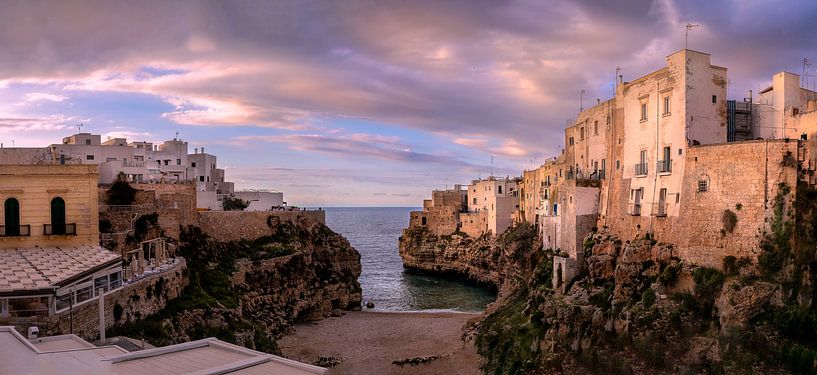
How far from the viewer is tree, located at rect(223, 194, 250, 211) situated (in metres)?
56.9

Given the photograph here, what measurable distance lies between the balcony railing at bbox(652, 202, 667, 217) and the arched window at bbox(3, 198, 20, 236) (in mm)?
30828

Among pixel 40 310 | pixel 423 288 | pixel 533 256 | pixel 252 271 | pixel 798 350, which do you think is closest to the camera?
pixel 40 310

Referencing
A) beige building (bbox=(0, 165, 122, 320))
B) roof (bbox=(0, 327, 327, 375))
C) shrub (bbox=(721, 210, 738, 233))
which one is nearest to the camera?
roof (bbox=(0, 327, 327, 375))

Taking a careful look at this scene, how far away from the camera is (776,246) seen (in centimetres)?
2359

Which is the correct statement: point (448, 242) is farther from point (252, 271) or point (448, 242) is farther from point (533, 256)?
point (252, 271)

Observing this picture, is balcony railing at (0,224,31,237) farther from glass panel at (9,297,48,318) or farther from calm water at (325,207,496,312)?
calm water at (325,207,496,312)

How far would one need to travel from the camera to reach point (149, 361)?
12227 millimetres

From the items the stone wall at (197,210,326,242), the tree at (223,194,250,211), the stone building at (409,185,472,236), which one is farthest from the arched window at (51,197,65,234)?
the stone building at (409,185,472,236)

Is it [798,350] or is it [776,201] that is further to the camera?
[776,201]

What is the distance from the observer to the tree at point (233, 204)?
56.9 m

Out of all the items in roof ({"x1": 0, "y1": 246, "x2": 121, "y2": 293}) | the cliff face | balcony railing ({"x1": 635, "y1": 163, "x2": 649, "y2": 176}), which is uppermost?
balcony railing ({"x1": 635, "y1": 163, "x2": 649, "y2": 176})

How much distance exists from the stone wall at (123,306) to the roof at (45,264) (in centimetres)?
107

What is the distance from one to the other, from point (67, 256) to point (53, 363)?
1536 centimetres

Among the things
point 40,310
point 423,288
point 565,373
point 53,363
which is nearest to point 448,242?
point 423,288
